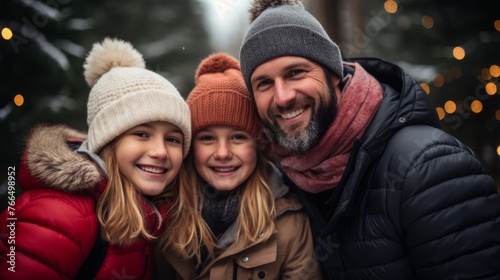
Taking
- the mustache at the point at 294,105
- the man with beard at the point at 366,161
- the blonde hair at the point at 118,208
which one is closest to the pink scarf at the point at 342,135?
the man with beard at the point at 366,161

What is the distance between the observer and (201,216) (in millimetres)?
2754

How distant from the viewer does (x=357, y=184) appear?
2.19 meters

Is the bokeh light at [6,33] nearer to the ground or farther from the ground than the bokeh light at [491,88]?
farther from the ground

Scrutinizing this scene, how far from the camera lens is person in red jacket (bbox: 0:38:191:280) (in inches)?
77.4

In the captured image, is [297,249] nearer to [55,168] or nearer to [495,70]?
[55,168]

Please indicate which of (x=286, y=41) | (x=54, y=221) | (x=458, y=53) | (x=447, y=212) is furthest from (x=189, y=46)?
(x=447, y=212)

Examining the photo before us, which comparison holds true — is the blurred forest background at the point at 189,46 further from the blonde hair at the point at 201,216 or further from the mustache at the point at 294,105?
the blonde hair at the point at 201,216

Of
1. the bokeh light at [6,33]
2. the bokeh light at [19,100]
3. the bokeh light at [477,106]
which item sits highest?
the bokeh light at [6,33]

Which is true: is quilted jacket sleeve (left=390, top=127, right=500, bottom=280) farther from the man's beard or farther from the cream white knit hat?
the cream white knit hat

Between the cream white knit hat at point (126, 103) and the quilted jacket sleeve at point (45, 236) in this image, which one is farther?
the cream white knit hat at point (126, 103)

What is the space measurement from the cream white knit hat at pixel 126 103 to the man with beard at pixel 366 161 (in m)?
0.58

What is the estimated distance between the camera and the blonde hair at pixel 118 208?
2199mm

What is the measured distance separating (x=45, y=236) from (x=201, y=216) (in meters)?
1.09

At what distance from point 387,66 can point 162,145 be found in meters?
1.69
